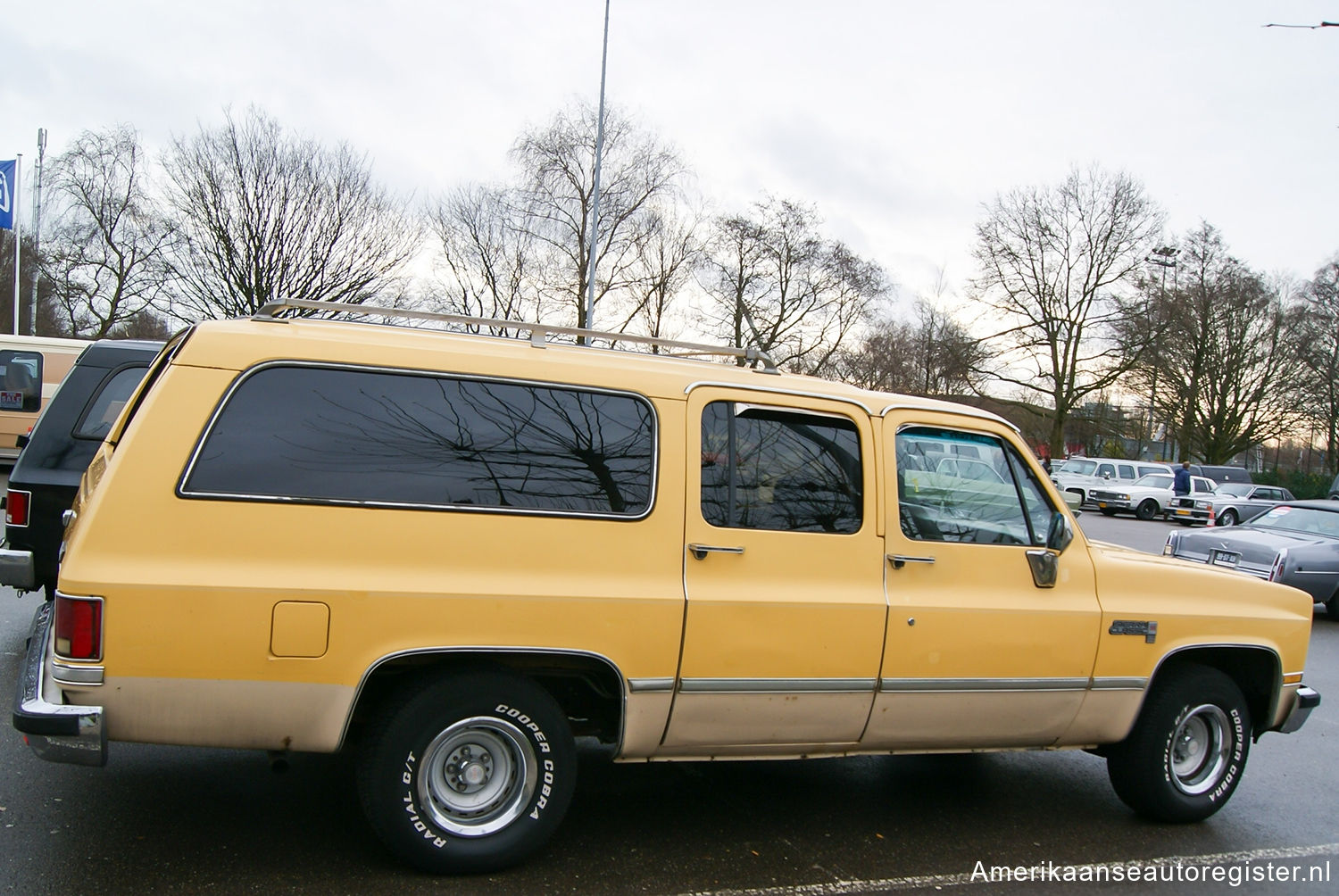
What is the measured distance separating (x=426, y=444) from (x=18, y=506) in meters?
4.36

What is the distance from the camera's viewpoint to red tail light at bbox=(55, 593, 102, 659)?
3213 millimetres

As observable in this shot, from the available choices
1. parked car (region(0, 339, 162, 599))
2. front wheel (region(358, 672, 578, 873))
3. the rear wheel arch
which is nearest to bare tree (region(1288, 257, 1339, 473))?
parked car (region(0, 339, 162, 599))

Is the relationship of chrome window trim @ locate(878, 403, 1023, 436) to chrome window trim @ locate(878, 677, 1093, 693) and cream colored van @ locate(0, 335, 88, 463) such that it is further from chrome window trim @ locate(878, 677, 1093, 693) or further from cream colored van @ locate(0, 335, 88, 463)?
cream colored van @ locate(0, 335, 88, 463)

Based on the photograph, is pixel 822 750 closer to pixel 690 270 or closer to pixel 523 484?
pixel 523 484

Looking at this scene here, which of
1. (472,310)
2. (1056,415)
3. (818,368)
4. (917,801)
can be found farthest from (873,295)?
(917,801)

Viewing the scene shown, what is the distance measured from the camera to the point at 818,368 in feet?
143

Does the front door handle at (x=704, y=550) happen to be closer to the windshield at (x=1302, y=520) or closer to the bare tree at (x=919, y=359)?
the windshield at (x=1302, y=520)

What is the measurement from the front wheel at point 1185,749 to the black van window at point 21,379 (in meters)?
20.7

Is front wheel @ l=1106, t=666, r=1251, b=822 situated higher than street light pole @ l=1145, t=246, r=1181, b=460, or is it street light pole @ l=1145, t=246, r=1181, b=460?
street light pole @ l=1145, t=246, r=1181, b=460

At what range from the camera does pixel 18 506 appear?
21.1 ft

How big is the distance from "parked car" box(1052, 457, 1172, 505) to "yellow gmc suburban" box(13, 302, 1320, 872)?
1293 inches

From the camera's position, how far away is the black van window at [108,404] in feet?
22.8

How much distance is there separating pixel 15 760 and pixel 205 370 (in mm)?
2493

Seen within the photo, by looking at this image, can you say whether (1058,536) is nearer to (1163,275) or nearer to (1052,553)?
(1052,553)
